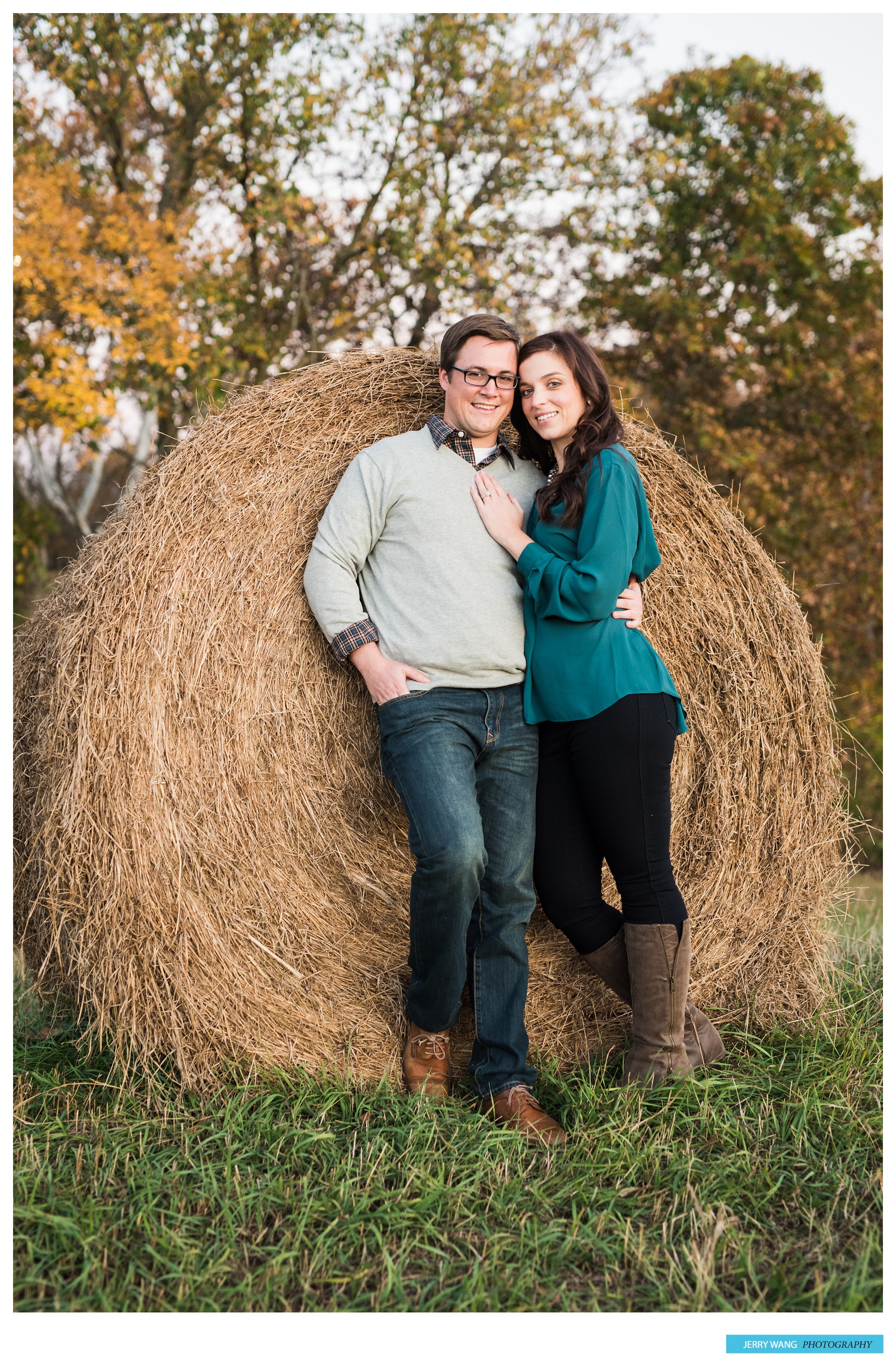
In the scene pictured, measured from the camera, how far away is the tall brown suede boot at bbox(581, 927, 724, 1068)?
2.68 m

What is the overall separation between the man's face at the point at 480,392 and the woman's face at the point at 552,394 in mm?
61

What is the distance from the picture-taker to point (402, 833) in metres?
3.06

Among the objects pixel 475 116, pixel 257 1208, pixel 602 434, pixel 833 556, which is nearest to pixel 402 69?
pixel 475 116

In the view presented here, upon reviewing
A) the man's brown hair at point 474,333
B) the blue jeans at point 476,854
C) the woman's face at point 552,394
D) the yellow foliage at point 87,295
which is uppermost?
the yellow foliage at point 87,295

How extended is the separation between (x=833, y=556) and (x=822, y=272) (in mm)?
2265

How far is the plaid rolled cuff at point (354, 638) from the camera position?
102 inches

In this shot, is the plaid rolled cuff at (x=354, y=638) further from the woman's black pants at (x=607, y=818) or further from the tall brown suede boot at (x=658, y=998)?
the tall brown suede boot at (x=658, y=998)

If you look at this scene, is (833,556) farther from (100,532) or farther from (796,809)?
(100,532)

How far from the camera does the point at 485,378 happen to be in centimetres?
261

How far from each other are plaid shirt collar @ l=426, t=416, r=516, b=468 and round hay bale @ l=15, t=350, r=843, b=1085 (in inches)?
14.2

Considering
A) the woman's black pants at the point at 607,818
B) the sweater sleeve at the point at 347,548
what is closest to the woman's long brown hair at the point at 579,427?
the sweater sleeve at the point at 347,548

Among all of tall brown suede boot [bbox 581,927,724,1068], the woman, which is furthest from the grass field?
the woman

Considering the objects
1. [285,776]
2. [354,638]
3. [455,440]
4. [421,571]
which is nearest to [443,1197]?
[285,776]

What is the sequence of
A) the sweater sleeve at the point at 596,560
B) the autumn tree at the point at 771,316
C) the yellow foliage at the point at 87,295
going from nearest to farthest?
1. the sweater sleeve at the point at 596,560
2. the yellow foliage at the point at 87,295
3. the autumn tree at the point at 771,316
